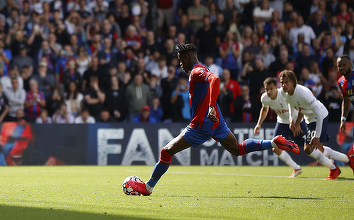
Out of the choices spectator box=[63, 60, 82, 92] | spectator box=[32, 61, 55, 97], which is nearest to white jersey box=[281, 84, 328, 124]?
spectator box=[63, 60, 82, 92]

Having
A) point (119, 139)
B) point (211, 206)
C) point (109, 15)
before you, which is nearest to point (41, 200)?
point (211, 206)

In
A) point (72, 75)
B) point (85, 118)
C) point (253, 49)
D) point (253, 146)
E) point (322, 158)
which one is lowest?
point (85, 118)

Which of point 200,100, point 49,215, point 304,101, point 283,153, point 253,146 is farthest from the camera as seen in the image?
point 283,153

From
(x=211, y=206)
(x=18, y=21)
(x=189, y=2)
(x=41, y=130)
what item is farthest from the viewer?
(x=189, y=2)

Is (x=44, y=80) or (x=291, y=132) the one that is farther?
(x=44, y=80)

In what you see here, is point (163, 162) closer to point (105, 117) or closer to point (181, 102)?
point (181, 102)

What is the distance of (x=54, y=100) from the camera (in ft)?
47.4

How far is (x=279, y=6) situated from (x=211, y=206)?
1312 centimetres

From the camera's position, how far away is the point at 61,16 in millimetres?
16750

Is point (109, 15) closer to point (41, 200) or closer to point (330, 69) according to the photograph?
point (330, 69)

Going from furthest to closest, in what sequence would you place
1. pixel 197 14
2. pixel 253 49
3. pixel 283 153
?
pixel 197 14
pixel 253 49
pixel 283 153

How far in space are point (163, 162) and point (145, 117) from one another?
26.6 ft

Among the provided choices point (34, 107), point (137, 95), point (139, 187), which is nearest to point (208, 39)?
point (137, 95)

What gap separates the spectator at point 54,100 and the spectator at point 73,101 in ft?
0.67
